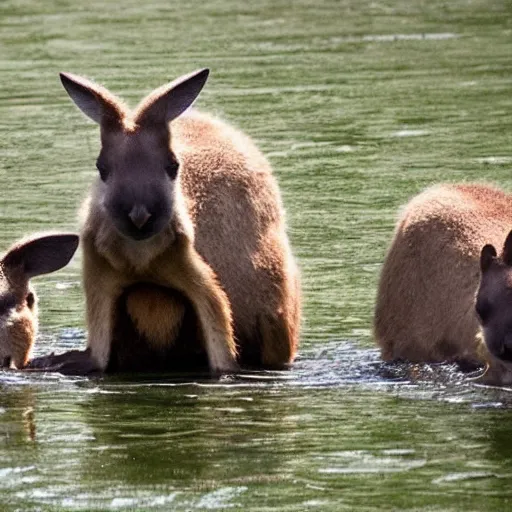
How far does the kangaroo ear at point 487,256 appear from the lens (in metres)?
8.09

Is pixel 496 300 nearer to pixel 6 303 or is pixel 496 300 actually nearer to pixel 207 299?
pixel 207 299

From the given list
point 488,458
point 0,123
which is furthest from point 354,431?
point 0,123

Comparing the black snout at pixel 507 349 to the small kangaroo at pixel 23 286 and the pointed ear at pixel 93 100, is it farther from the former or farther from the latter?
the small kangaroo at pixel 23 286

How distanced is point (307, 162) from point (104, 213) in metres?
5.59

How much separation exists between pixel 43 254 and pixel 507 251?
237 centimetres

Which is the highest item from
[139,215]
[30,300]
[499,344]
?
[139,215]

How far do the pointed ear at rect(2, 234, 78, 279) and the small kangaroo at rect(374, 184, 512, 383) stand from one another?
1.55 meters

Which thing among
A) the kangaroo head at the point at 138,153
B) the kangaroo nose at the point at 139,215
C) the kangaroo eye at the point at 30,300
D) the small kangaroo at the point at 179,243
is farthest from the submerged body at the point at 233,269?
the kangaroo nose at the point at 139,215

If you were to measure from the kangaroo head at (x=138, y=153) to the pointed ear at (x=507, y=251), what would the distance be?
57.3 inches

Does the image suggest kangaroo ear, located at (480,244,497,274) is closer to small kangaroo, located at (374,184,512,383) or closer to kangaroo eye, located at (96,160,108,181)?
small kangaroo, located at (374,184,512,383)

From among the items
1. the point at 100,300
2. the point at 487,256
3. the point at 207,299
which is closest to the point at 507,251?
the point at 487,256

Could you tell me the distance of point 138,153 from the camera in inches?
333

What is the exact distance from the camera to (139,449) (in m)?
7.51

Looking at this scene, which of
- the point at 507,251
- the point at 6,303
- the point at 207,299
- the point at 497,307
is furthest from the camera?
the point at 6,303
